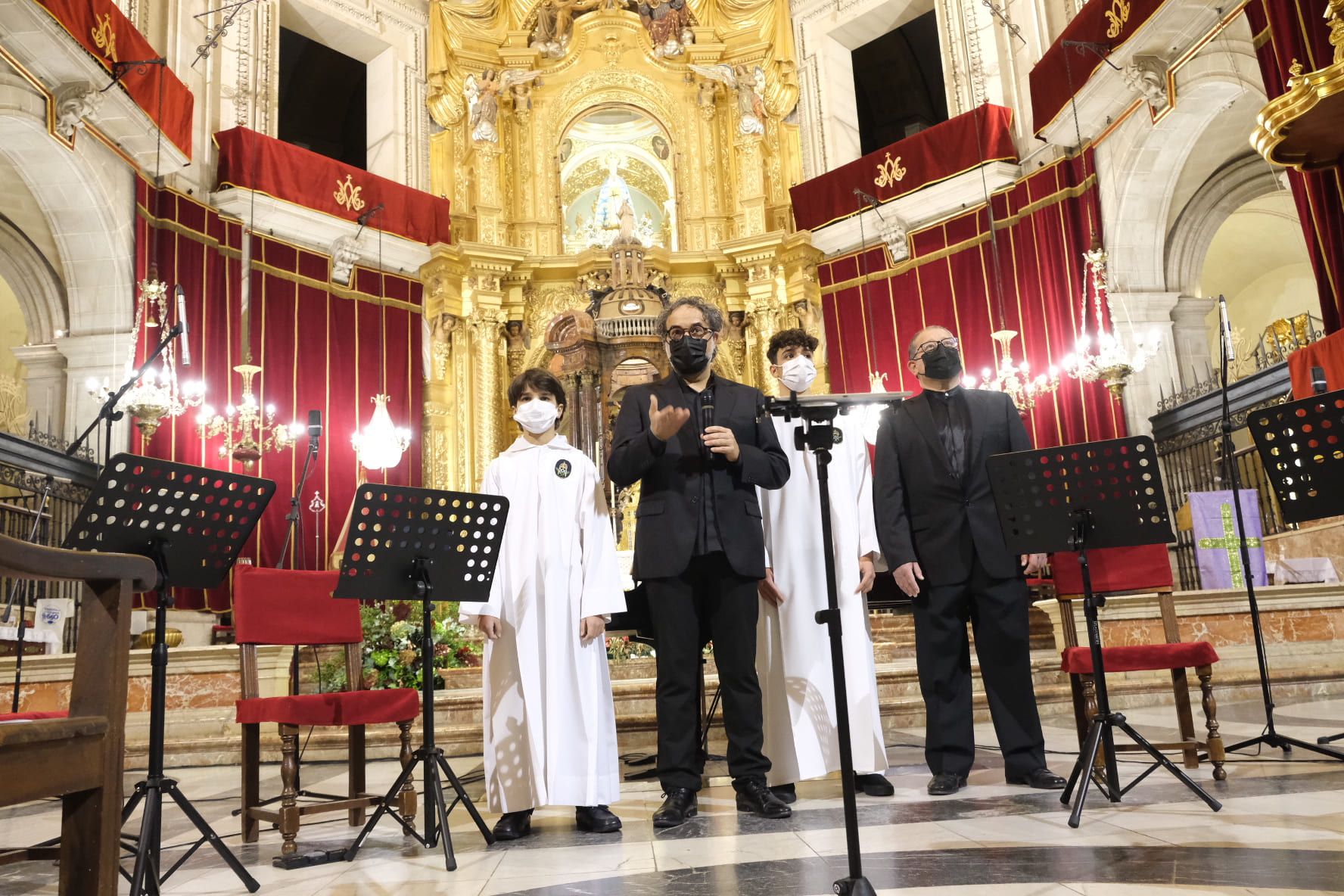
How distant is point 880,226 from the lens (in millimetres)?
12961

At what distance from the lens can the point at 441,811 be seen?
303 cm

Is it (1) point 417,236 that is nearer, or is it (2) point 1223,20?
(2) point 1223,20

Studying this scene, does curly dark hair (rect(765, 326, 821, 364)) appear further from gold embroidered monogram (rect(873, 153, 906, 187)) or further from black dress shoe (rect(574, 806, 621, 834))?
gold embroidered monogram (rect(873, 153, 906, 187))

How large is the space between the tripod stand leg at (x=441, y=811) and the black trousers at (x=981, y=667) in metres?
1.75

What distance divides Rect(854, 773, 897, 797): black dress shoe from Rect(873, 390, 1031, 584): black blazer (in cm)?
75

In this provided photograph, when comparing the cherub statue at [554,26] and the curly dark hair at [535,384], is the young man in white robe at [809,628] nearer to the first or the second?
the curly dark hair at [535,384]

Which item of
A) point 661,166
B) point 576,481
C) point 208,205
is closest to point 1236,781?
point 576,481

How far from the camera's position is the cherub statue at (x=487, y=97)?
1343 cm

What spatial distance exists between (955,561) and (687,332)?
4.33 ft

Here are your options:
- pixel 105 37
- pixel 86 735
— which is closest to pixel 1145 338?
pixel 105 37

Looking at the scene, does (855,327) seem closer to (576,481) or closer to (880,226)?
(880,226)

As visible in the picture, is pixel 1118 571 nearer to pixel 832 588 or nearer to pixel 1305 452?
pixel 1305 452

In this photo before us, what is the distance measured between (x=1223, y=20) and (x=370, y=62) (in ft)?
34.1

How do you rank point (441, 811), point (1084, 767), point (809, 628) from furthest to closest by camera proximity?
point (809, 628)
point (1084, 767)
point (441, 811)
